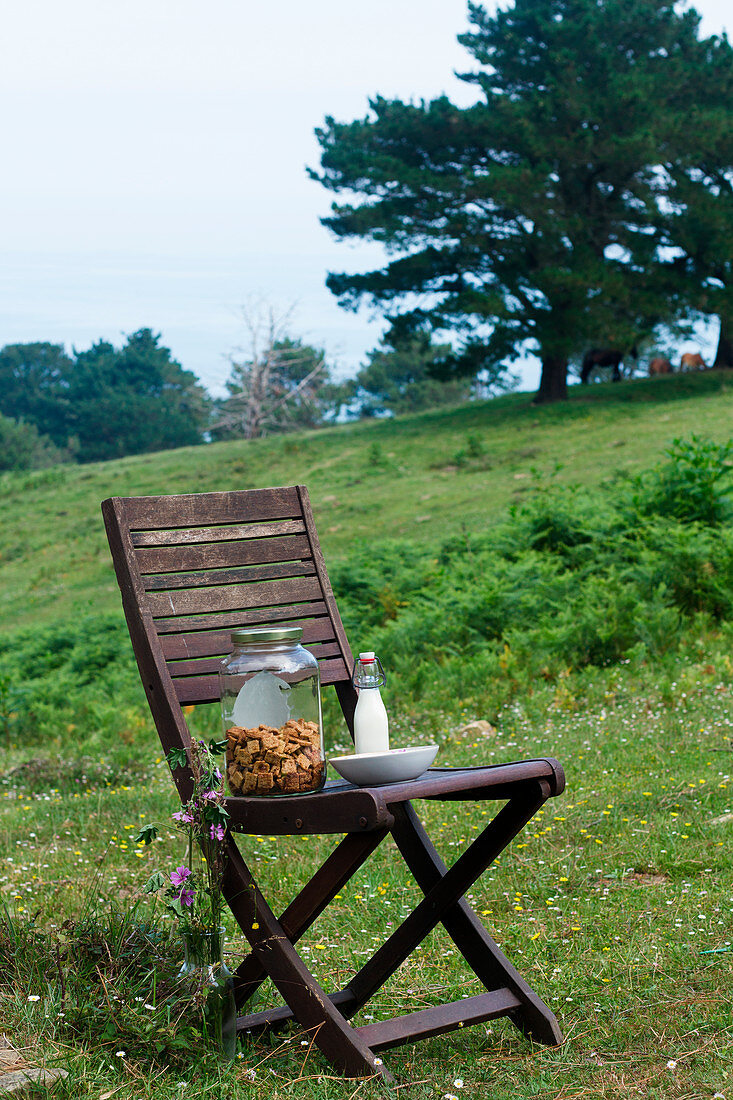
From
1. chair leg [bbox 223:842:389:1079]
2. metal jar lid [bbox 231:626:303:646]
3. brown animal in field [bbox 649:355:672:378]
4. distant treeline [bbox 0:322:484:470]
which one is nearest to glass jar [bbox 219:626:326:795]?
metal jar lid [bbox 231:626:303:646]

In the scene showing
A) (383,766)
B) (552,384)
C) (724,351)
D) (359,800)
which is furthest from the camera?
(724,351)

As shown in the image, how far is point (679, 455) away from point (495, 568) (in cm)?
197

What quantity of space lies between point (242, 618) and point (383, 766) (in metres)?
0.76

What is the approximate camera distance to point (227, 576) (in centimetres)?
304

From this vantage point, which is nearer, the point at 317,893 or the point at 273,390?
the point at 317,893

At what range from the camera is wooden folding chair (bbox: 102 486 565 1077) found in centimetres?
240

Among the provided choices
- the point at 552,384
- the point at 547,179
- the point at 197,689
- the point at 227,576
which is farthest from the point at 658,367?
the point at 197,689

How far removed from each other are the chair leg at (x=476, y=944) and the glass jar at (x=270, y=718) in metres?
0.46

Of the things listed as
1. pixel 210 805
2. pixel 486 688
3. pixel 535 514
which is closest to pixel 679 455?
pixel 535 514

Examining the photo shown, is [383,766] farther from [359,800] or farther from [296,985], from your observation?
[296,985]

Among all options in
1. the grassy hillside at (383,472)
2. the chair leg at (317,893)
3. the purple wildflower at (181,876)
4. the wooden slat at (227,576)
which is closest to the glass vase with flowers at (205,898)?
the purple wildflower at (181,876)

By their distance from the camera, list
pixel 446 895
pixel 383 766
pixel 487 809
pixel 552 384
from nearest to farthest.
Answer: pixel 383 766 < pixel 446 895 < pixel 487 809 < pixel 552 384

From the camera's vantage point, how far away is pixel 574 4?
22.9 m

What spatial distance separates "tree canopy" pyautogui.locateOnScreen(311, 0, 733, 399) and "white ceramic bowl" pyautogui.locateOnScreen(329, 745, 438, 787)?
1924 cm
